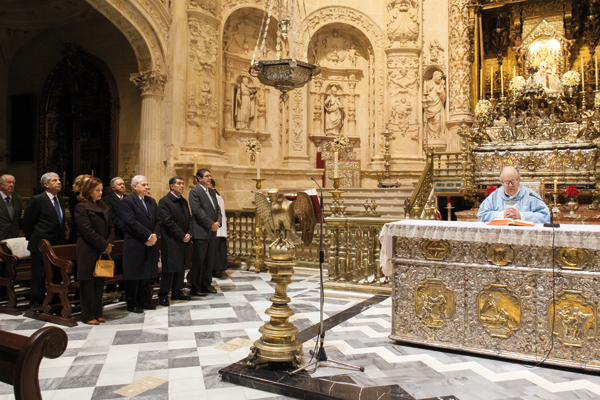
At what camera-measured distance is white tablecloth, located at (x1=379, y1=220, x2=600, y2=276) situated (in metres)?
3.82

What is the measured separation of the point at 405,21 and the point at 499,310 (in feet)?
41.3

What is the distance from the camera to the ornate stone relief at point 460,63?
14.2 m

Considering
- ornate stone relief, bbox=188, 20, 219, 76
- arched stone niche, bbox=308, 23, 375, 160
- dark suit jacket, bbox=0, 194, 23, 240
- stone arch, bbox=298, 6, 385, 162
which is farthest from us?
arched stone niche, bbox=308, 23, 375, 160

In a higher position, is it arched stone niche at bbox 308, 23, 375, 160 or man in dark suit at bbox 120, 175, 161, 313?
arched stone niche at bbox 308, 23, 375, 160

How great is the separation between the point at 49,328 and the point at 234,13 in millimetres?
12971

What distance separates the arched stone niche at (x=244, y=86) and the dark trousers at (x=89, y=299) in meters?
8.64

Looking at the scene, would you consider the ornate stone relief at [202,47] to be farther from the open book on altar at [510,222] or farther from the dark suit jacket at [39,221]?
the open book on altar at [510,222]

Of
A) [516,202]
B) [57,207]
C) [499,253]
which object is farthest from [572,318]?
[57,207]

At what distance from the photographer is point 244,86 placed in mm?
13945

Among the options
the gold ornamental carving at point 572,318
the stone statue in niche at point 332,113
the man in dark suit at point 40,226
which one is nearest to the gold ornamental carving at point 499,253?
the gold ornamental carving at point 572,318

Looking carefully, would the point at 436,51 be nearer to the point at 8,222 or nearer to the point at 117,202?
the point at 117,202

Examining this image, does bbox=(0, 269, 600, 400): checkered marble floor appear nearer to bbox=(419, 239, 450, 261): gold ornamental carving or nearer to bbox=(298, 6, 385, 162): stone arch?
bbox=(419, 239, 450, 261): gold ornamental carving

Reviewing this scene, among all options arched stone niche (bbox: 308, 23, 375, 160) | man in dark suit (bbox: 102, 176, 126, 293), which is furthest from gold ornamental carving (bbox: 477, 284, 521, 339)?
arched stone niche (bbox: 308, 23, 375, 160)

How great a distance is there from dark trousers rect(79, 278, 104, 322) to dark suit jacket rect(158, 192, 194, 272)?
0.97m
